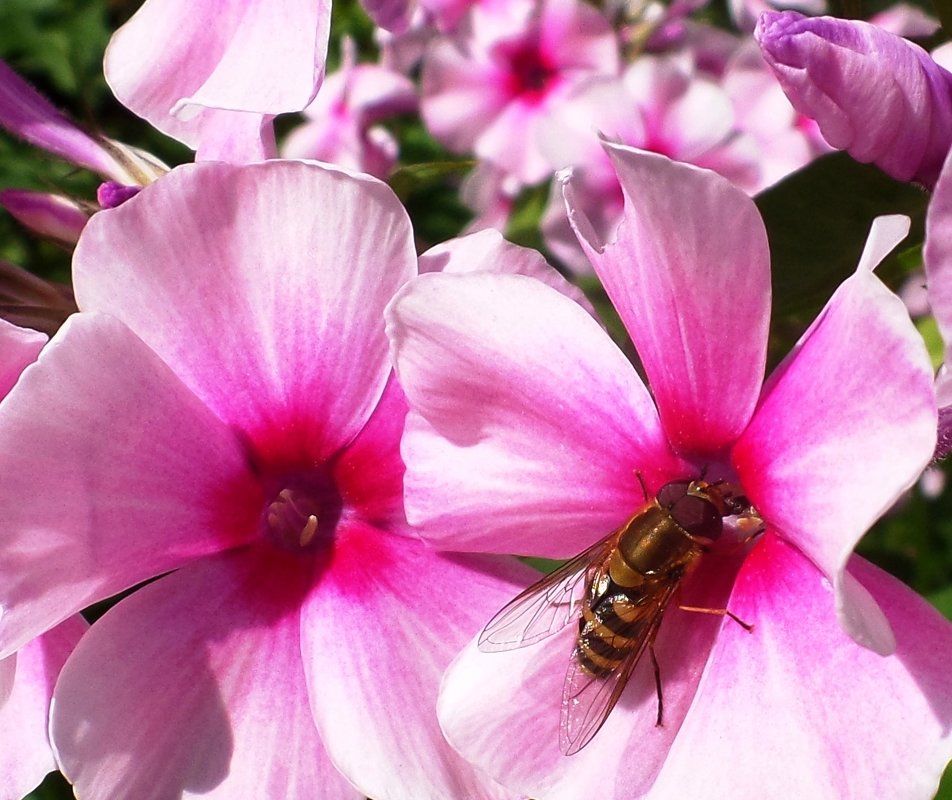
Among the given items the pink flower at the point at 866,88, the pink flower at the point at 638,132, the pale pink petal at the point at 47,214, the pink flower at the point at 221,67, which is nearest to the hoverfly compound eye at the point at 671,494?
the pink flower at the point at 866,88

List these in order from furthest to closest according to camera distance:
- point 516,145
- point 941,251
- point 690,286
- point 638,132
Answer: point 516,145 → point 638,132 → point 690,286 → point 941,251

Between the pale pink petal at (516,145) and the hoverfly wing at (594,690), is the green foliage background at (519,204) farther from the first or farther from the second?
the hoverfly wing at (594,690)

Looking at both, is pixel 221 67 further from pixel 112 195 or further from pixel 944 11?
pixel 944 11

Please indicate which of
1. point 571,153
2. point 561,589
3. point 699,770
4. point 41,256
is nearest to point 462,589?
point 561,589

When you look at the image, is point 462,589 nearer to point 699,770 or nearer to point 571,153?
point 699,770

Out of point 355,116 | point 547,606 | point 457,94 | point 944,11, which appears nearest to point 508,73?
point 457,94

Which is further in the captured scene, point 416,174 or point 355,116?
point 355,116
